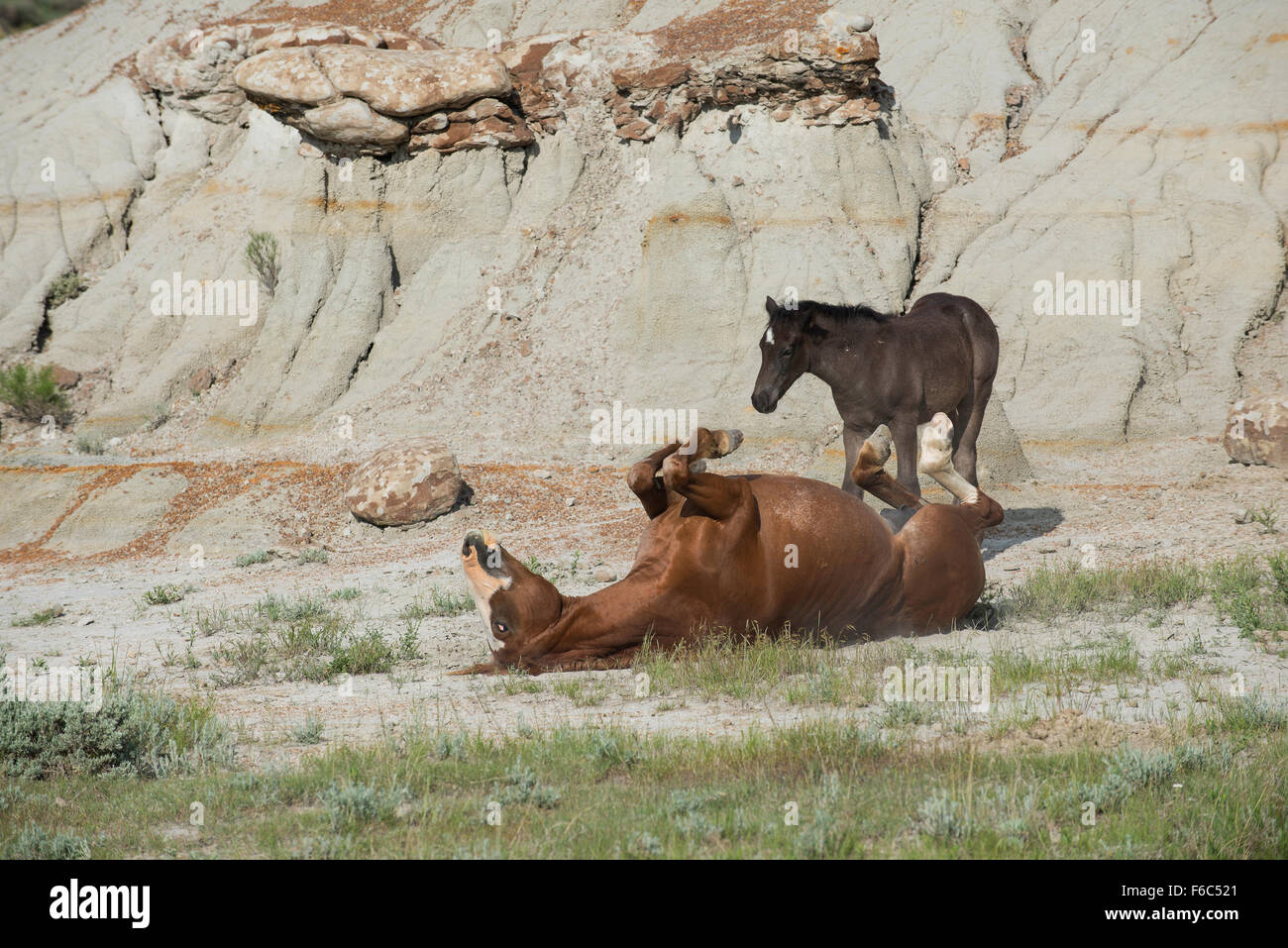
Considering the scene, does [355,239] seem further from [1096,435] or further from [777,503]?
[777,503]

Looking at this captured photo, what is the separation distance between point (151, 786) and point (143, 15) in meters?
36.6

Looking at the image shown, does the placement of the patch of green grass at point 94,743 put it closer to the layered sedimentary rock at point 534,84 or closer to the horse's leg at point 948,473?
the horse's leg at point 948,473

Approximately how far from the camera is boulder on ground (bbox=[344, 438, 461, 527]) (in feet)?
49.4

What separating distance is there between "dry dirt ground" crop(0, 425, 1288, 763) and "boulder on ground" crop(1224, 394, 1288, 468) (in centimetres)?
37

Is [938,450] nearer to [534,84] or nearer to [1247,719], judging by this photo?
[1247,719]

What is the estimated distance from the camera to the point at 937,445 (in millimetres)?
7535

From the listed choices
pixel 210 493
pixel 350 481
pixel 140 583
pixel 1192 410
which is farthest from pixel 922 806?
pixel 1192 410

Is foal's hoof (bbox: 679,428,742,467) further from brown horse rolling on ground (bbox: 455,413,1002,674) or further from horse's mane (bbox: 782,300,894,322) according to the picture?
horse's mane (bbox: 782,300,894,322)

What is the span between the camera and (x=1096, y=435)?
61.8 feet

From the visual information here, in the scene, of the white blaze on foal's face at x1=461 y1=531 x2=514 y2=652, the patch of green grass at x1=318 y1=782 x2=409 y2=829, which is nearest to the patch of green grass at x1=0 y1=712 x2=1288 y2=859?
the patch of green grass at x1=318 y1=782 x2=409 y2=829

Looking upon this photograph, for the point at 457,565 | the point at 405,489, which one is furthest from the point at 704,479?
the point at 405,489

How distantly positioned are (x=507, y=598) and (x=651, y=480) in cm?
113

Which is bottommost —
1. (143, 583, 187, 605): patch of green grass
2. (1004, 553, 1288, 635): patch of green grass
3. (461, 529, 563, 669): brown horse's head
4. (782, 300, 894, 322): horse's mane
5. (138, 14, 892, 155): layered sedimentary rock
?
(143, 583, 187, 605): patch of green grass

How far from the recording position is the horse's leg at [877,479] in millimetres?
7487
